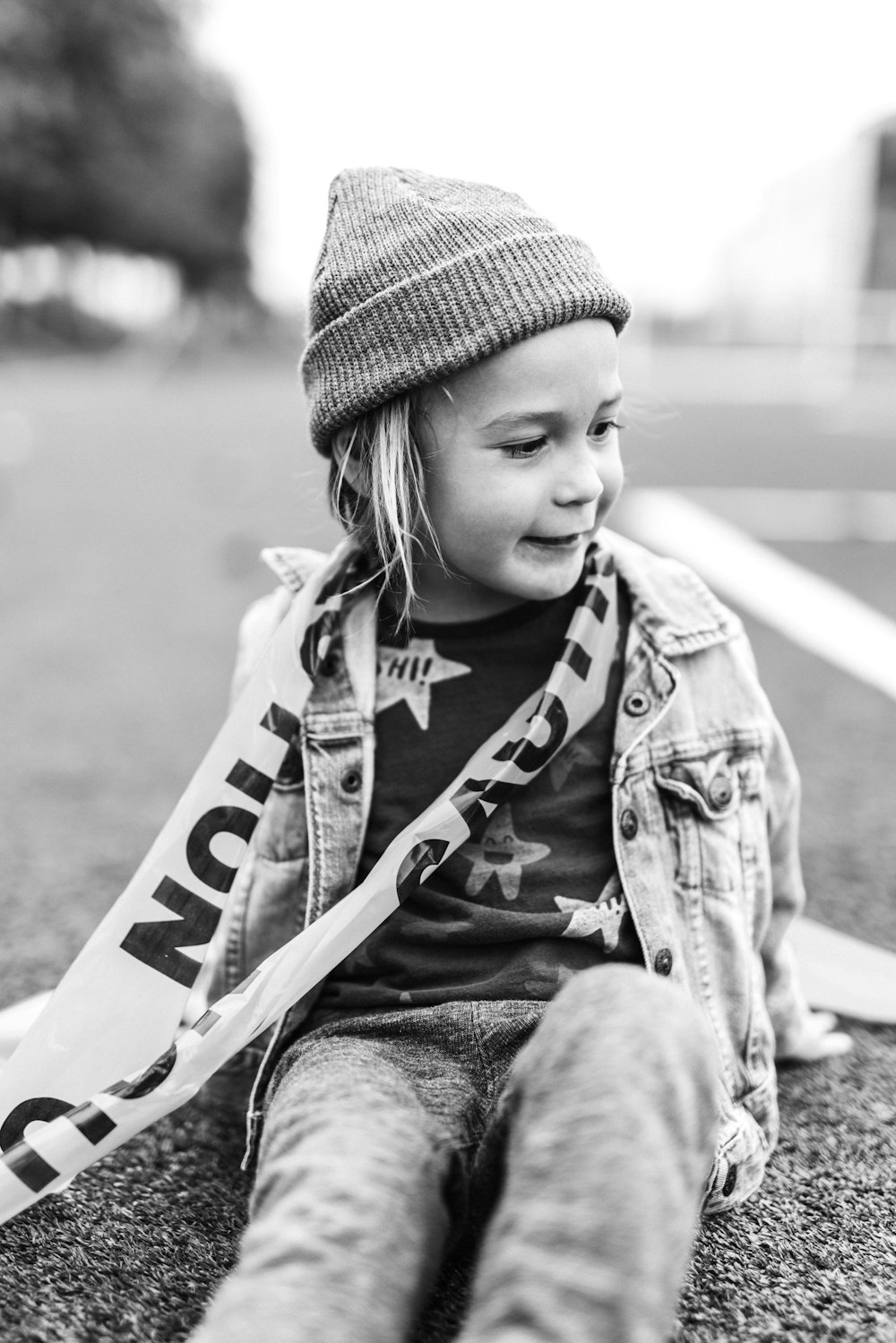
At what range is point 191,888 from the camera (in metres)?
1.99

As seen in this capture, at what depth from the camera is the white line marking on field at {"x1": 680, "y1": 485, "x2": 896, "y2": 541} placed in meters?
7.23

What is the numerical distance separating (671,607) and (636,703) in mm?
174

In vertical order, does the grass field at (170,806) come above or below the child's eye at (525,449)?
below

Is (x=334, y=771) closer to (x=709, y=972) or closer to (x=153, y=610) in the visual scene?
(x=709, y=972)

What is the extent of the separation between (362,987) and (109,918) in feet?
1.25

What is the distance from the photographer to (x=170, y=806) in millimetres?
3654

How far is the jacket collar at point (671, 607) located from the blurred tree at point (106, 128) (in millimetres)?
28522

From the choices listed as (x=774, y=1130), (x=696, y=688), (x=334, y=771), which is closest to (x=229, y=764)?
(x=334, y=771)

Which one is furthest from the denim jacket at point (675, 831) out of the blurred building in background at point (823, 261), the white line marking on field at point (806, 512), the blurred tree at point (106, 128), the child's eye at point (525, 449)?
the blurred building in background at point (823, 261)

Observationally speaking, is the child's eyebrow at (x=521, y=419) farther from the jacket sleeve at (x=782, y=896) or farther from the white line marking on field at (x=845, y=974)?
the white line marking on field at (x=845, y=974)

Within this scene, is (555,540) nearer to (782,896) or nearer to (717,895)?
(717,895)

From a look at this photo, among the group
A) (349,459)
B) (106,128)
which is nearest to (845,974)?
(349,459)

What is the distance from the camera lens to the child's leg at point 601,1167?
1.23 m

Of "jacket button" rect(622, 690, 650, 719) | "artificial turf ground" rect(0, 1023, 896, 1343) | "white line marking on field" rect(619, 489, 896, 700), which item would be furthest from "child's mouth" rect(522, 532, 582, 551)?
"white line marking on field" rect(619, 489, 896, 700)
